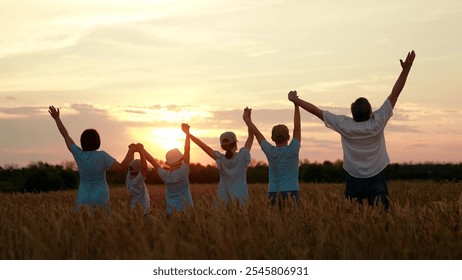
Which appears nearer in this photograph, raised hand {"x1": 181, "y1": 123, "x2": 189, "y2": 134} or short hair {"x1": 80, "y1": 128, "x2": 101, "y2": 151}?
short hair {"x1": 80, "y1": 128, "x2": 101, "y2": 151}

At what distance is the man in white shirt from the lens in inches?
288

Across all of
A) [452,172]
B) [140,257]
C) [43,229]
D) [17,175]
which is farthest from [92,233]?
[452,172]

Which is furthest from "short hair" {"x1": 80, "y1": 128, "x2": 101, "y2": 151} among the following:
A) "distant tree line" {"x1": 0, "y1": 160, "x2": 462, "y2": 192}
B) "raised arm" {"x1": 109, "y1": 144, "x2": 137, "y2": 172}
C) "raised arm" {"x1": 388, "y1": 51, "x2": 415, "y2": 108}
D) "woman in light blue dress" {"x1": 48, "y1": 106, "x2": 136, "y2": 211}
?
"distant tree line" {"x1": 0, "y1": 160, "x2": 462, "y2": 192}

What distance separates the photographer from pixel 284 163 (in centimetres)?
786

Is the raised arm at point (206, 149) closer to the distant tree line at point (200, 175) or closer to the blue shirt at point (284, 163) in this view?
the blue shirt at point (284, 163)

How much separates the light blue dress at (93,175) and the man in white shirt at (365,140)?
2411 millimetres

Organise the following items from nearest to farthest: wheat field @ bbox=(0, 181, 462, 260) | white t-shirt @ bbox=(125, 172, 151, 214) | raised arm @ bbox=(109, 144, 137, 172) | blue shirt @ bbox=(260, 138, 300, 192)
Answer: wheat field @ bbox=(0, 181, 462, 260), raised arm @ bbox=(109, 144, 137, 172), blue shirt @ bbox=(260, 138, 300, 192), white t-shirt @ bbox=(125, 172, 151, 214)

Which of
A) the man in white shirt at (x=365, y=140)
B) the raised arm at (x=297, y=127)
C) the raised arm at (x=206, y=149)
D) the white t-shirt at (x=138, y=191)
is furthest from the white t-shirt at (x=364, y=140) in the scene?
the white t-shirt at (x=138, y=191)

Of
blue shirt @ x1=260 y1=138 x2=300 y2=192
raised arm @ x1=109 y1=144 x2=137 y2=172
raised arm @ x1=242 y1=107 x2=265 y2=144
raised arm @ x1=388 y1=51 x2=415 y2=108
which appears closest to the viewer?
raised arm @ x1=388 y1=51 x2=415 y2=108

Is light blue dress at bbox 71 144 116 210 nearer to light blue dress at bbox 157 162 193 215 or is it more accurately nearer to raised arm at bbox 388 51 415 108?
light blue dress at bbox 157 162 193 215

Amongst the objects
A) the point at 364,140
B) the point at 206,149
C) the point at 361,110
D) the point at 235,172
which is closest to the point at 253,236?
the point at 364,140

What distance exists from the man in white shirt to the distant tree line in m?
23.7

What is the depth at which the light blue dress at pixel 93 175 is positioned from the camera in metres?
7.78

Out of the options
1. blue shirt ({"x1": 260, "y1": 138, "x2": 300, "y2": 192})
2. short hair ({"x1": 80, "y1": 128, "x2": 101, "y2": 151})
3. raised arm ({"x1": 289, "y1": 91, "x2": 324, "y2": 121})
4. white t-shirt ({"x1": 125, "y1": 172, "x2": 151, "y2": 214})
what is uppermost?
raised arm ({"x1": 289, "y1": 91, "x2": 324, "y2": 121})
